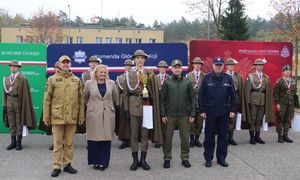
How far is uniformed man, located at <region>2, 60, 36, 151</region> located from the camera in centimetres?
848

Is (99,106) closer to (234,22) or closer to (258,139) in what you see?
(258,139)

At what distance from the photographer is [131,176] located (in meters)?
6.57

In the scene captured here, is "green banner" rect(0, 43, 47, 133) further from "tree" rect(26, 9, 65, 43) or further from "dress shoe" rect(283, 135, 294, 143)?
"tree" rect(26, 9, 65, 43)

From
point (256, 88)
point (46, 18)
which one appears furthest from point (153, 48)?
point (46, 18)

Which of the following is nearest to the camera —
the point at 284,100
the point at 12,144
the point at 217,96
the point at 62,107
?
the point at 62,107

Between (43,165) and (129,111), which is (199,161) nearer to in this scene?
(129,111)

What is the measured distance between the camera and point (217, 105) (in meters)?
7.16

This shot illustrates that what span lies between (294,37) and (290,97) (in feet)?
51.8

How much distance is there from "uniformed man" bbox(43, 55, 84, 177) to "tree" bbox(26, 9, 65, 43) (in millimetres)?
43710

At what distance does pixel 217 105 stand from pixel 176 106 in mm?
786

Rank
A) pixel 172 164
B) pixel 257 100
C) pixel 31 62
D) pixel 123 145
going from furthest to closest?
pixel 31 62 → pixel 257 100 → pixel 123 145 → pixel 172 164

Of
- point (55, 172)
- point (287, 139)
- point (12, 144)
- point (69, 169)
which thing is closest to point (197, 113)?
point (287, 139)

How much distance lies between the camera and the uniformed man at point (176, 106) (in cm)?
703

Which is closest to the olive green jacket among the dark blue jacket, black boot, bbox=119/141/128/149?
the dark blue jacket
